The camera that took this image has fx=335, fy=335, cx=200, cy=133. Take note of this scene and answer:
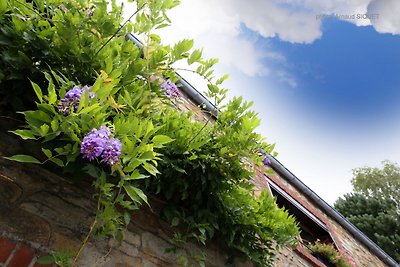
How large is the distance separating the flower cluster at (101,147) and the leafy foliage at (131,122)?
3.0 inches

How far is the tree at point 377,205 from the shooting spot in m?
14.2

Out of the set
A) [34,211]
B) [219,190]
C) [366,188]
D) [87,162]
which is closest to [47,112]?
[87,162]

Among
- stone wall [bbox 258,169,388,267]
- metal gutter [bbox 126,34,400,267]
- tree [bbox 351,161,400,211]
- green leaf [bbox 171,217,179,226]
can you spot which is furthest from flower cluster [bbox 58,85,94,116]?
tree [bbox 351,161,400,211]

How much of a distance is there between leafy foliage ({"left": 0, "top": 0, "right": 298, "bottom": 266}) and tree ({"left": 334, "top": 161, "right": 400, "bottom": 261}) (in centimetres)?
1368

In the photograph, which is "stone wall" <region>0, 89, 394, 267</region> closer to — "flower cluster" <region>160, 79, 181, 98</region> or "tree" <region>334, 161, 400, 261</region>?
"flower cluster" <region>160, 79, 181, 98</region>

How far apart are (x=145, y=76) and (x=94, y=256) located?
118 cm

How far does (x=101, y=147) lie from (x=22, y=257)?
2.39ft

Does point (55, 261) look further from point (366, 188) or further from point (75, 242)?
point (366, 188)

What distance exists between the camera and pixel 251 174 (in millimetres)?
2682

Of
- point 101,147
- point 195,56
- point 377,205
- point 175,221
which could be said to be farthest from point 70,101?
point 377,205

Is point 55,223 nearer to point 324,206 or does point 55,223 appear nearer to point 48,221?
point 48,221

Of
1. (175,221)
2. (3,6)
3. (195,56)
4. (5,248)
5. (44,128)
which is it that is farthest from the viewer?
(175,221)

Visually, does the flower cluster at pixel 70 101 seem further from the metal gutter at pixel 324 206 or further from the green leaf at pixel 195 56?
the metal gutter at pixel 324 206

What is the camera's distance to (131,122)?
1.85 metres
